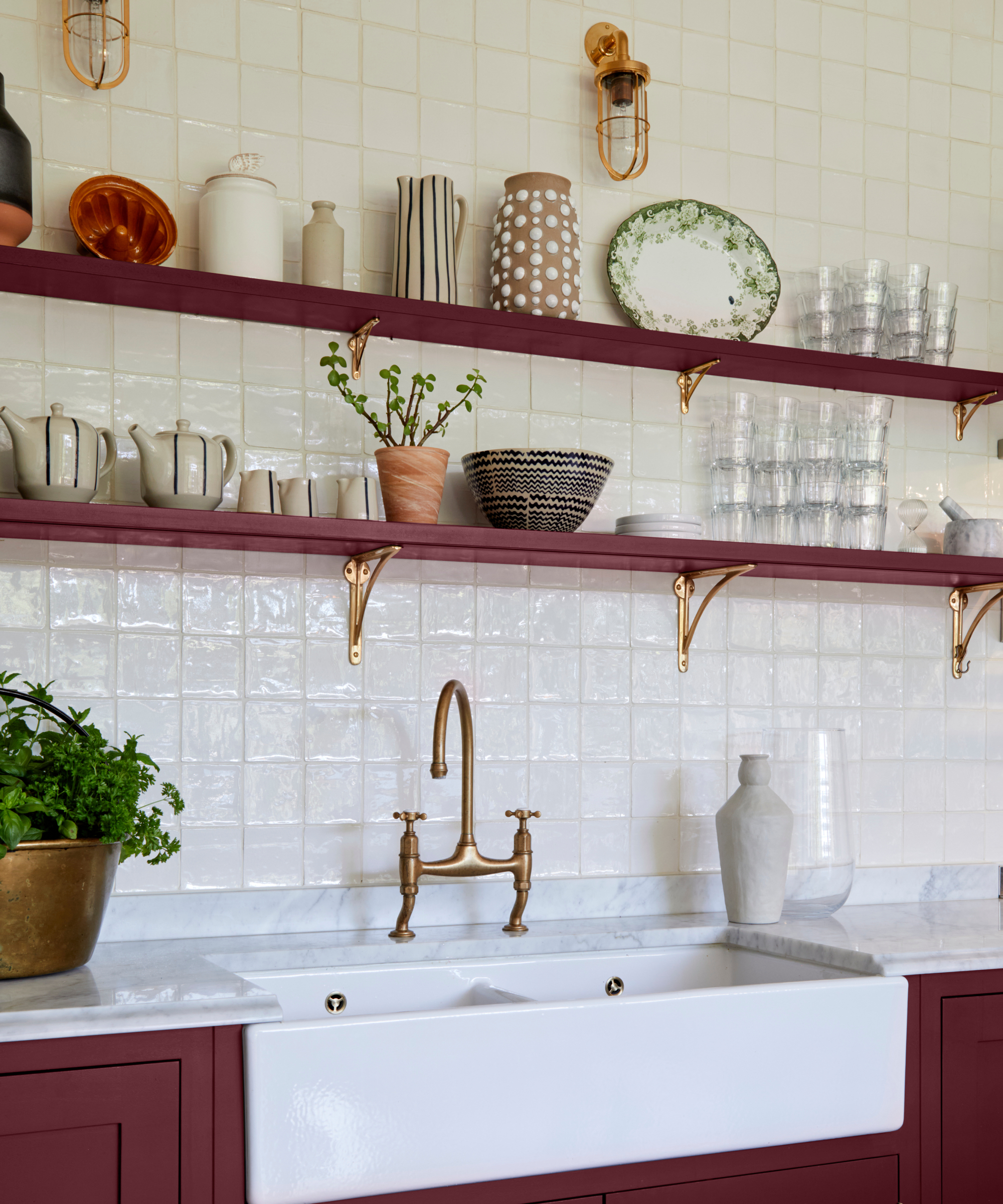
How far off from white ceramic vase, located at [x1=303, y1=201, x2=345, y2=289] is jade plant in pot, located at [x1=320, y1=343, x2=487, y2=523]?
109 mm

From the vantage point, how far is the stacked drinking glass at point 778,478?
2.25 metres

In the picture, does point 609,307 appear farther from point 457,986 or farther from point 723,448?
point 457,986

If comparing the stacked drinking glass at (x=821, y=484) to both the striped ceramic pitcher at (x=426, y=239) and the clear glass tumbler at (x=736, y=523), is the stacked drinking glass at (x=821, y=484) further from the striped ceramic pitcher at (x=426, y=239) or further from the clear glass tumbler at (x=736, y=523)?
the striped ceramic pitcher at (x=426, y=239)

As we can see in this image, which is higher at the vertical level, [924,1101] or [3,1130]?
[3,1130]

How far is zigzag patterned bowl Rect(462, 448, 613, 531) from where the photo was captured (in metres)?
1.97

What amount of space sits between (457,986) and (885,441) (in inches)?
48.4

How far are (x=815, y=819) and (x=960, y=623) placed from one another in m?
0.64

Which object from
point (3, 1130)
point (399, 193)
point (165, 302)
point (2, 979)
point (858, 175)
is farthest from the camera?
point (858, 175)

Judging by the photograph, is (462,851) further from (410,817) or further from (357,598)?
(357,598)

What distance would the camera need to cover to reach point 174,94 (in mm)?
2021

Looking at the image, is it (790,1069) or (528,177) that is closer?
(790,1069)

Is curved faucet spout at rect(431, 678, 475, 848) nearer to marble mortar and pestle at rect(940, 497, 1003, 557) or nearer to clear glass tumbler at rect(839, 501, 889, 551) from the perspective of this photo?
clear glass tumbler at rect(839, 501, 889, 551)

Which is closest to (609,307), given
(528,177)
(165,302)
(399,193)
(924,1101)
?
(528,177)

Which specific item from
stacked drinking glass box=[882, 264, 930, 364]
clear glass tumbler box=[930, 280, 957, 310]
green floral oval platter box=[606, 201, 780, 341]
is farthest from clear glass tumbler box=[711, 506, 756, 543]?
clear glass tumbler box=[930, 280, 957, 310]
